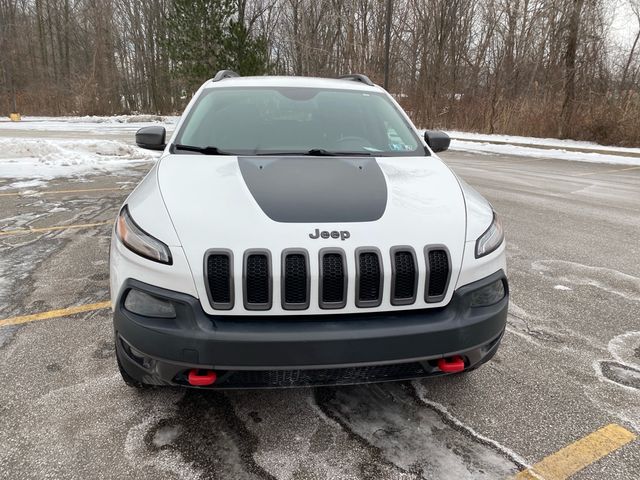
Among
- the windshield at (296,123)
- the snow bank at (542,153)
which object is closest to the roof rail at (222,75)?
the windshield at (296,123)

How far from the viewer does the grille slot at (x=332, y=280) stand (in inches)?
78.0

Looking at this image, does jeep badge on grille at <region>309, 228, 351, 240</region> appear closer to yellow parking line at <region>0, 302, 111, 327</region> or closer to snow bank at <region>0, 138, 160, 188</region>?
yellow parking line at <region>0, 302, 111, 327</region>

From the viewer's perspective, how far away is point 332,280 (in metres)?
1.99

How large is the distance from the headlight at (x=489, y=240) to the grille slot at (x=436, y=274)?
0.21 metres

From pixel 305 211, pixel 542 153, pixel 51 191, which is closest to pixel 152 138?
pixel 305 211

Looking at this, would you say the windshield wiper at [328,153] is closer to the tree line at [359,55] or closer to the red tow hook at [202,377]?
the red tow hook at [202,377]

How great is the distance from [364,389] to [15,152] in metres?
11.9

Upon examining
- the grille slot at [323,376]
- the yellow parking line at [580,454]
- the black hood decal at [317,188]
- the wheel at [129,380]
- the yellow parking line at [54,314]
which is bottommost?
the yellow parking line at [580,454]

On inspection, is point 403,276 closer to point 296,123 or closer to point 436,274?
point 436,274

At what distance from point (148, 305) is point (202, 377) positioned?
0.39 meters

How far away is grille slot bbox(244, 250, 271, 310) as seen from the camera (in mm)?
1954

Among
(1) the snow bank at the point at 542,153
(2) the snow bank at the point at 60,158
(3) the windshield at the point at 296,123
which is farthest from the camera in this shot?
(1) the snow bank at the point at 542,153

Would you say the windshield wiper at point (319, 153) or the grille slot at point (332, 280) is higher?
the windshield wiper at point (319, 153)

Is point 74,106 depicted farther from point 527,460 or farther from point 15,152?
point 527,460
